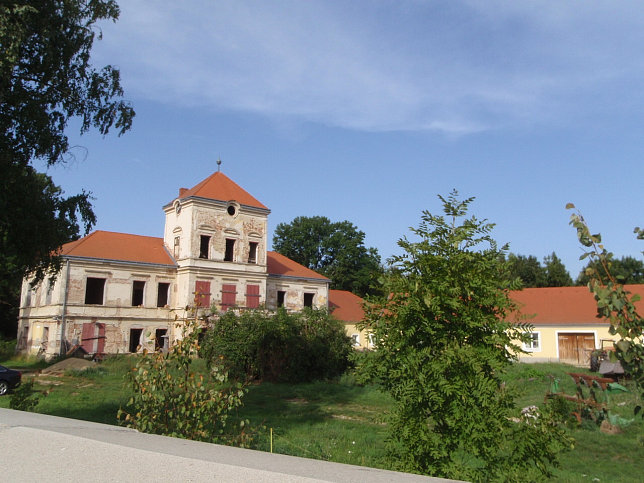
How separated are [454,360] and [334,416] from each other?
12136 millimetres

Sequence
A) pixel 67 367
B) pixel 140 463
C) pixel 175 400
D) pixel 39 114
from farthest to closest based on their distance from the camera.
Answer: pixel 67 367 < pixel 39 114 < pixel 175 400 < pixel 140 463

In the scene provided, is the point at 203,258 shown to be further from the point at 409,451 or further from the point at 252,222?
the point at 409,451

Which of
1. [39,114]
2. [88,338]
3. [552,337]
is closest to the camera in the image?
[39,114]

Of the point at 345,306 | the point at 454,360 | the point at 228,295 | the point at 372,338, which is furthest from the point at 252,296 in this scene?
the point at 454,360

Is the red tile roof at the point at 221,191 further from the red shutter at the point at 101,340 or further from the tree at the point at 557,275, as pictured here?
the tree at the point at 557,275

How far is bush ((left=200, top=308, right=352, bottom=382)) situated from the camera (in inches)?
995

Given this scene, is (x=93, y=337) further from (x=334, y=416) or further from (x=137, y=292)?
(x=334, y=416)

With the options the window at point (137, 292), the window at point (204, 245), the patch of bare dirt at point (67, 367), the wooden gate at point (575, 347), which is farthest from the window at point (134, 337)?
the wooden gate at point (575, 347)

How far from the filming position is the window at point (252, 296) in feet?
129

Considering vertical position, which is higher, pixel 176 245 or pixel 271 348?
pixel 176 245

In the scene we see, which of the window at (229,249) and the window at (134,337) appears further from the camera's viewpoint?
Answer: the window at (229,249)

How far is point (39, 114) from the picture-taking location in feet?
36.6

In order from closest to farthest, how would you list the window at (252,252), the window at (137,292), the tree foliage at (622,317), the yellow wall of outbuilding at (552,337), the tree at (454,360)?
the tree foliage at (622,317) → the tree at (454,360) → the yellow wall of outbuilding at (552,337) → the window at (137,292) → the window at (252,252)

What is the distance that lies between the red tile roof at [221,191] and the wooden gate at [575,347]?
23773 mm
